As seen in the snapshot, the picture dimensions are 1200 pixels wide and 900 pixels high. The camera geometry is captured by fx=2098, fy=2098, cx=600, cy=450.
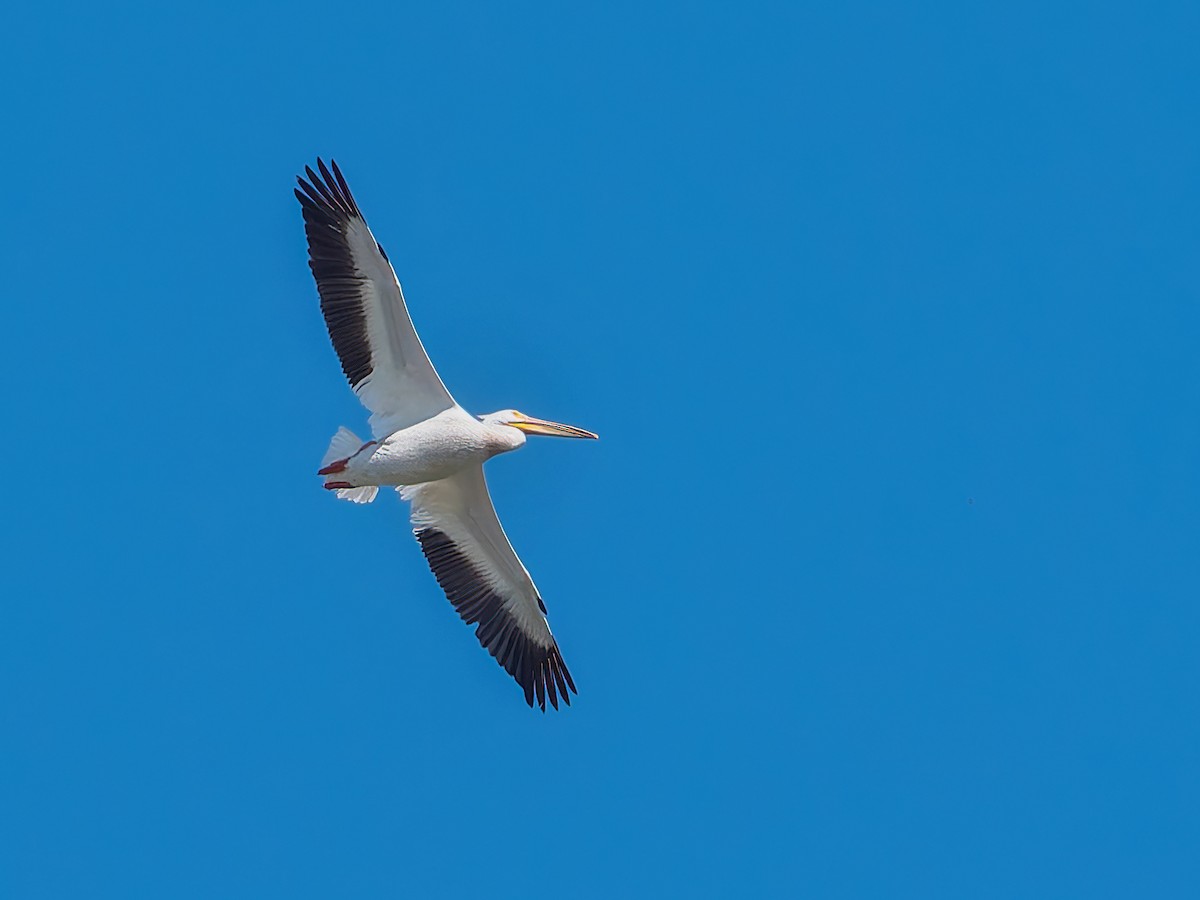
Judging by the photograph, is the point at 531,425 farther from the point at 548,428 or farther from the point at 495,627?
the point at 495,627

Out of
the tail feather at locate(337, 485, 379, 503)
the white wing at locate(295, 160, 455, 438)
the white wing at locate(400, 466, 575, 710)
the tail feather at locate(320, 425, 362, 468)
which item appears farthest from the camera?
the white wing at locate(400, 466, 575, 710)

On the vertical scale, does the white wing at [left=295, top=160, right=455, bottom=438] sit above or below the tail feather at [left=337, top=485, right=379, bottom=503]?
above

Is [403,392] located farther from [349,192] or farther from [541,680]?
[541,680]

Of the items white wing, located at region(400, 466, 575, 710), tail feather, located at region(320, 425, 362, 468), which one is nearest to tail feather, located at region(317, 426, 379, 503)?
tail feather, located at region(320, 425, 362, 468)

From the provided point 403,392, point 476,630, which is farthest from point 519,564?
point 403,392

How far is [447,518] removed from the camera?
17.7 meters

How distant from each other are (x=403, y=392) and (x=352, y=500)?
3.62 ft

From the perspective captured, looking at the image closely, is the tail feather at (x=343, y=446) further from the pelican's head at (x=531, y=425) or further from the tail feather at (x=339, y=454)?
the pelican's head at (x=531, y=425)

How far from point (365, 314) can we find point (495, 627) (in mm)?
3003

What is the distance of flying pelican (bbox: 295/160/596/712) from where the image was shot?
53.8ft

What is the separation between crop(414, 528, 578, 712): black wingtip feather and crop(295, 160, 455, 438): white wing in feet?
4.30

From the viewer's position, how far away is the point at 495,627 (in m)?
17.8

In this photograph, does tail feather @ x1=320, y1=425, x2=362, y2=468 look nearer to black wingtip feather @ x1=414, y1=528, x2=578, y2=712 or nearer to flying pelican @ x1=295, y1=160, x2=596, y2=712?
flying pelican @ x1=295, y1=160, x2=596, y2=712

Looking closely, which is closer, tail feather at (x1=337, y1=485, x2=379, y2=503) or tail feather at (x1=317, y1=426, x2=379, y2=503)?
tail feather at (x1=317, y1=426, x2=379, y2=503)
